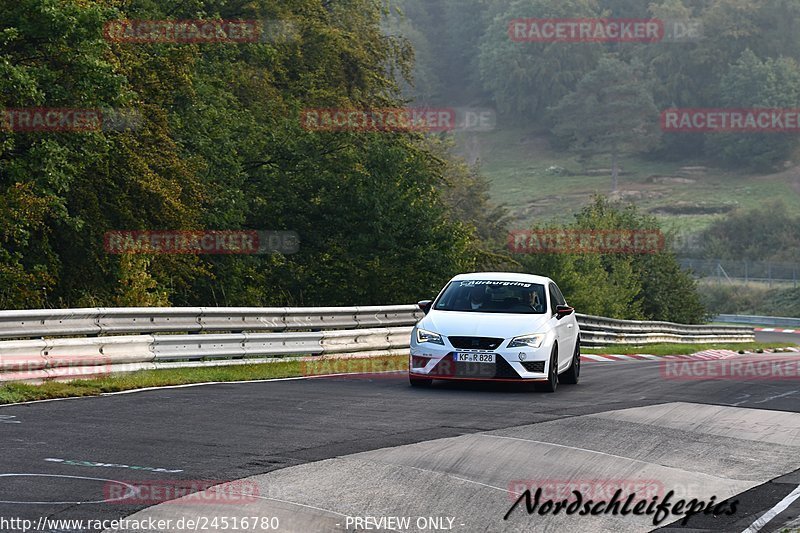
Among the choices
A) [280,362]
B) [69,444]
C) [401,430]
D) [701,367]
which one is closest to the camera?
[69,444]

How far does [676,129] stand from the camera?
168125mm

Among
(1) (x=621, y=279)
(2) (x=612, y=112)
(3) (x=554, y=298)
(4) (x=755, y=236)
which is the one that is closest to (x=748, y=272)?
(4) (x=755, y=236)

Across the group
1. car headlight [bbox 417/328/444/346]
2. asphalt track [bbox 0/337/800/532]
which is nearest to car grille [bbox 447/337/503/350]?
car headlight [bbox 417/328/444/346]

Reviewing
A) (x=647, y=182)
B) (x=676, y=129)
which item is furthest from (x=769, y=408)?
(x=676, y=129)

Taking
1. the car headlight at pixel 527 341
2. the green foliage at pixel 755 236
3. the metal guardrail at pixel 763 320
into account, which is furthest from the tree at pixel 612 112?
the car headlight at pixel 527 341

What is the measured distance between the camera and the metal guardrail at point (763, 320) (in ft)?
282

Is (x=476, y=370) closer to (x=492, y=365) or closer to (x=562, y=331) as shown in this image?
(x=492, y=365)

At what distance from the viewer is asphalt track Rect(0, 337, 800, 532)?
25.8 feet

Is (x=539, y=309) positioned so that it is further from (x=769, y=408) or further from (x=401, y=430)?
(x=401, y=430)

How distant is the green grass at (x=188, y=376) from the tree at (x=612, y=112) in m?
142

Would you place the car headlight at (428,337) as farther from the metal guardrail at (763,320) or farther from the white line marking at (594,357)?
the metal guardrail at (763,320)

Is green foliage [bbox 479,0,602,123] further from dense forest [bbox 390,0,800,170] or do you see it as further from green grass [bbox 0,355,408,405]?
green grass [bbox 0,355,408,405]

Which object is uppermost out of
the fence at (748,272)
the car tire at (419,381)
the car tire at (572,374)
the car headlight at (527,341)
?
the car headlight at (527,341)

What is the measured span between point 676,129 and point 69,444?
165139 mm
